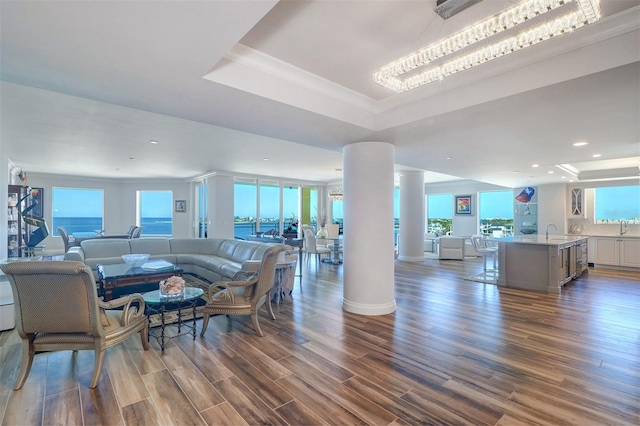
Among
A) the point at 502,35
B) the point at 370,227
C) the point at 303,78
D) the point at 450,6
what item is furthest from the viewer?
the point at 370,227

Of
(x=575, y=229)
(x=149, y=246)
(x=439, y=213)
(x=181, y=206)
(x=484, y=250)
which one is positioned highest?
(x=181, y=206)

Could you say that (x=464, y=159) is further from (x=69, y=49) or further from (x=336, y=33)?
(x=69, y=49)

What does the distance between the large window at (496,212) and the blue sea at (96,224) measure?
12.0 m

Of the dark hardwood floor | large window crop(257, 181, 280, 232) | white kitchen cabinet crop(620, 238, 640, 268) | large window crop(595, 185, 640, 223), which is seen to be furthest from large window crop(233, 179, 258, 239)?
large window crop(595, 185, 640, 223)

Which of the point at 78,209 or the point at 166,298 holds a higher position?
the point at 78,209

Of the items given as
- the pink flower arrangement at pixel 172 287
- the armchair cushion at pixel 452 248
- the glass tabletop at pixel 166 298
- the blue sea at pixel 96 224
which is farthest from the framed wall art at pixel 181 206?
the armchair cushion at pixel 452 248

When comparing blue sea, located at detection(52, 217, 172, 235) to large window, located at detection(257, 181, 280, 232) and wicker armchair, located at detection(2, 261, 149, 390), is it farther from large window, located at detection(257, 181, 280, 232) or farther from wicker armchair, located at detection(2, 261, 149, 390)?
wicker armchair, located at detection(2, 261, 149, 390)

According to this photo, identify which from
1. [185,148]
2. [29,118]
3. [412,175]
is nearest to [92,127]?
[29,118]

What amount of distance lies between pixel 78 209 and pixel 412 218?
11742 millimetres

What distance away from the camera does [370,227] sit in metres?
4.24

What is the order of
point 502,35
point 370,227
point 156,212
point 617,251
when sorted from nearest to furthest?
point 502,35 → point 370,227 → point 617,251 → point 156,212

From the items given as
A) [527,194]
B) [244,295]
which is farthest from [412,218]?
[244,295]

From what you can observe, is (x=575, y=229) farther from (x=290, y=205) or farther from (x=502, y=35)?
(x=502, y=35)

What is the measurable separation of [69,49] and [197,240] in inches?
227
